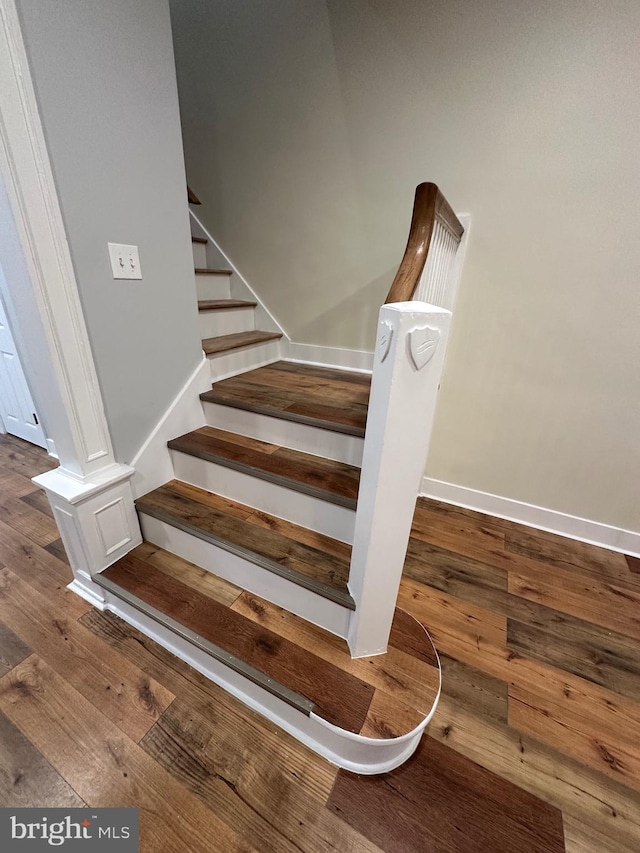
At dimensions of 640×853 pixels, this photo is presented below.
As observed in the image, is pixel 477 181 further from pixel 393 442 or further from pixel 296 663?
pixel 296 663

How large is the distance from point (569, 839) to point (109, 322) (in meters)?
2.00

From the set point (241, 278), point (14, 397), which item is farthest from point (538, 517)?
point (14, 397)

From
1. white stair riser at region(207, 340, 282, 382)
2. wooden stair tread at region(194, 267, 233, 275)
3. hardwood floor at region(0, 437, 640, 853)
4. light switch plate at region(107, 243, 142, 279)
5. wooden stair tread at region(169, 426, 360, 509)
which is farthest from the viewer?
wooden stair tread at region(194, 267, 233, 275)

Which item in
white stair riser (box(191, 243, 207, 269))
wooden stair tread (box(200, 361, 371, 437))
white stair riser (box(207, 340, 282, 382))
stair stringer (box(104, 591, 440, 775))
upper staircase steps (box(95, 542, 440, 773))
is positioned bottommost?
stair stringer (box(104, 591, 440, 775))

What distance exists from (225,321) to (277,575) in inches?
65.4

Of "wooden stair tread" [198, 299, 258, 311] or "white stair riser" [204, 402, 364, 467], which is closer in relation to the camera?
"white stair riser" [204, 402, 364, 467]

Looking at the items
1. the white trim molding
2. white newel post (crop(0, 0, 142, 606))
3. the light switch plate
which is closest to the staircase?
white newel post (crop(0, 0, 142, 606))

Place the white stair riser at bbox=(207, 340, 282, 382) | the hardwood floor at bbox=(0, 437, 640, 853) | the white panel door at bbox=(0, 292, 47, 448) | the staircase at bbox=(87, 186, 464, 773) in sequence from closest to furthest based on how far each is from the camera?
the hardwood floor at bbox=(0, 437, 640, 853) < the staircase at bbox=(87, 186, 464, 773) < the white stair riser at bbox=(207, 340, 282, 382) < the white panel door at bbox=(0, 292, 47, 448)

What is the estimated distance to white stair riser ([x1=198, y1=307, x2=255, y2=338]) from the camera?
203 centimetres

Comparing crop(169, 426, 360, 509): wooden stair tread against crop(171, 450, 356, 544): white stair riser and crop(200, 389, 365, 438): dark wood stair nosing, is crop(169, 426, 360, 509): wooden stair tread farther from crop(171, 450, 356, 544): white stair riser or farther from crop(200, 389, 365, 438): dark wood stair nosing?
crop(200, 389, 365, 438): dark wood stair nosing

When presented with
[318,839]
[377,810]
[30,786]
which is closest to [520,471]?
[377,810]

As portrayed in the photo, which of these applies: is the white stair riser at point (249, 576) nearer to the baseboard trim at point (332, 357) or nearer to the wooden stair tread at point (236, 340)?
the wooden stair tread at point (236, 340)

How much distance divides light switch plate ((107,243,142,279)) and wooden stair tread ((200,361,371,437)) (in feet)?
2.04

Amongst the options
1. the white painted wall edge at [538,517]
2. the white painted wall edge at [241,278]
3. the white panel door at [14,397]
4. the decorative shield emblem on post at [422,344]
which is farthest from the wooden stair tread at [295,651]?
the white panel door at [14,397]
